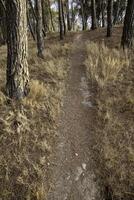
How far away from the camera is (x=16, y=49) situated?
17.9 ft

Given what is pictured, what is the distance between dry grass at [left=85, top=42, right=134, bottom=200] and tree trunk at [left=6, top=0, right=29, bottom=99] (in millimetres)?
1943

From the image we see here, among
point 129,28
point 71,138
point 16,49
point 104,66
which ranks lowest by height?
point 71,138

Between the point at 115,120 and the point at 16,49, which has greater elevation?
the point at 16,49

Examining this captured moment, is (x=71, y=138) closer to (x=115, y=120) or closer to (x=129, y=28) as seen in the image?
(x=115, y=120)

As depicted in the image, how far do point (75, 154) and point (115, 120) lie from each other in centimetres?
125

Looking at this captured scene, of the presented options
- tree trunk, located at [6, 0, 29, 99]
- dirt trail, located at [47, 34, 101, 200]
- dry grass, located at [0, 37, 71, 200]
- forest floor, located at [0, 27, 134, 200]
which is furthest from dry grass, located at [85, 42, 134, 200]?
tree trunk, located at [6, 0, 29, 99]

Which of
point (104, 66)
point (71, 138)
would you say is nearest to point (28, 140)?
point (71, 138)

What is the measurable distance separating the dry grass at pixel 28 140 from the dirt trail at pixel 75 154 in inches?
7.6

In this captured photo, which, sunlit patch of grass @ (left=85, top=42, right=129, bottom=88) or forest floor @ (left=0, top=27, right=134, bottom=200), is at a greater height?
sunlit patch of grass @ (left=85, top=42, right=129, bottom=88)

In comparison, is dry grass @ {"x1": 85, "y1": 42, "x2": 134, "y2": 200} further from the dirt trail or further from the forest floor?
the dirt trail

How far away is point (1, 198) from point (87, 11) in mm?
27544

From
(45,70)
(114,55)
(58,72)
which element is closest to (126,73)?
(114,55)

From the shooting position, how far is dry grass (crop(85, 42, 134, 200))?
415cm

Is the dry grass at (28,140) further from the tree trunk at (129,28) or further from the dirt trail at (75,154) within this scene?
the tree trunk at (129,28)
